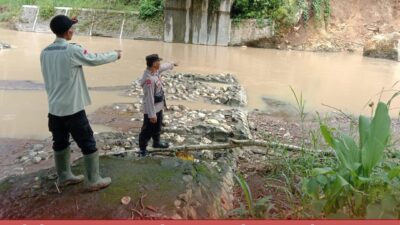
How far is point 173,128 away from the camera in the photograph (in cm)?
605

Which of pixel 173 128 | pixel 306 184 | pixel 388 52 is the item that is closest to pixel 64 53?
pixel 306 184

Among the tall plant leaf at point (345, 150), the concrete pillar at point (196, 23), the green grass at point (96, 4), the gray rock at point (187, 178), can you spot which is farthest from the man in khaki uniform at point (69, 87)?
the green grass at point (96, 4)

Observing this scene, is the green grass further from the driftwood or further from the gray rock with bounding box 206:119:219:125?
the driftwood

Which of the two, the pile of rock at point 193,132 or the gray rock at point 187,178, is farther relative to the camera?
the pile of rock at point 193,132

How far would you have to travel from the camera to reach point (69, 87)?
3152mm

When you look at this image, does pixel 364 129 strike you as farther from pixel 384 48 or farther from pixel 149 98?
pixel 384 48

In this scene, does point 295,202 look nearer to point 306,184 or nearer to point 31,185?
point 306,184

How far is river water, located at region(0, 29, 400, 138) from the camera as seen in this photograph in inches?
316

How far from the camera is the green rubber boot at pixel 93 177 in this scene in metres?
3.20

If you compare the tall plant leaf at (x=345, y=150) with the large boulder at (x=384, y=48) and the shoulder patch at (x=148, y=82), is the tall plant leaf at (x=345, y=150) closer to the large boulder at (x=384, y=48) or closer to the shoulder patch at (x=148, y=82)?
the shoulder patch at (x=148, y=82)

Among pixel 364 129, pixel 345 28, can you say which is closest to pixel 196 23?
pixel 345 28

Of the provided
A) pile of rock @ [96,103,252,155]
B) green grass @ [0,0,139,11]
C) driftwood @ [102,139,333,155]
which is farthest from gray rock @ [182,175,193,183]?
green grass @ [0,0,139,11]

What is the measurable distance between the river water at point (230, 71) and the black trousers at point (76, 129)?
3214mm

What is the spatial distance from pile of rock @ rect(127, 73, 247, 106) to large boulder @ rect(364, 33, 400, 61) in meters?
9.57
